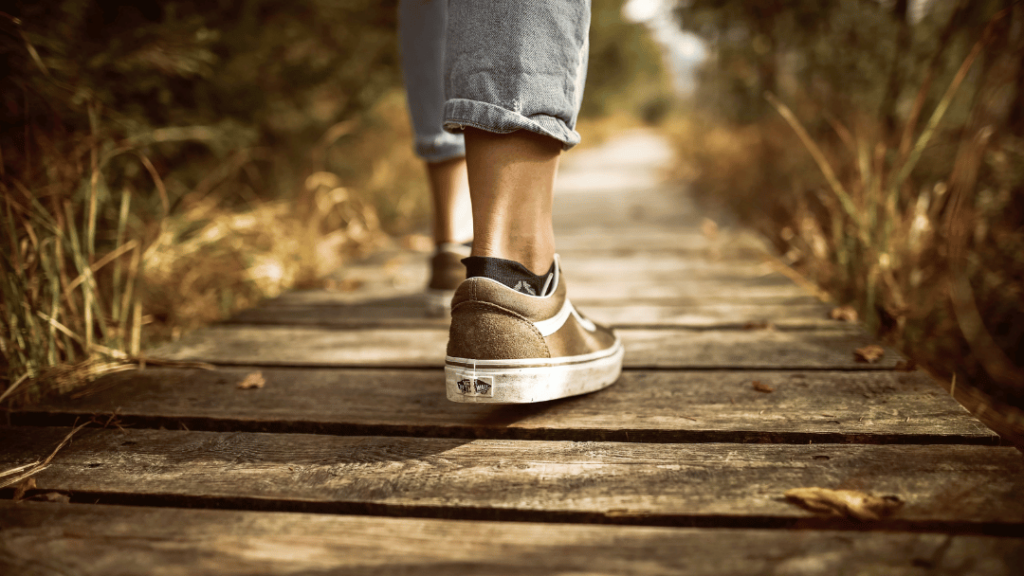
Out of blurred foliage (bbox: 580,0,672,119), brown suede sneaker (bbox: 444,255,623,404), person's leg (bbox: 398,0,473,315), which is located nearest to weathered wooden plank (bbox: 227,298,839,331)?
person's leg (bbox: 398,0,473,315)

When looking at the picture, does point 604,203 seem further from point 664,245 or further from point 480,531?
point 480,531

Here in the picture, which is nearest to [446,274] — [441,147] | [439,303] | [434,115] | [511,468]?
[439,303]

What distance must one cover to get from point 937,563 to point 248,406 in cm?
107

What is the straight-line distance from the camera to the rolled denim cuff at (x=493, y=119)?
931 millimetres

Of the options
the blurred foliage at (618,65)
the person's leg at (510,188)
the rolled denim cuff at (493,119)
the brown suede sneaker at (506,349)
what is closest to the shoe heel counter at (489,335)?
the brown suede sneaker at (506,349)

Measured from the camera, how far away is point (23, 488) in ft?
2.69

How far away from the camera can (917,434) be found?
0.91 m

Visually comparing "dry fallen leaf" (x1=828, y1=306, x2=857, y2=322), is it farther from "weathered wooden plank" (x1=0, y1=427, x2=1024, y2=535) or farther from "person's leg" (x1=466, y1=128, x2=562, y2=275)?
"person's leg" (x1=466, y1=128, x2=562, y2=275)

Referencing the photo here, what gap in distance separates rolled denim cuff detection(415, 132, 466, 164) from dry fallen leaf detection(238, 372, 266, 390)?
75 centimetres

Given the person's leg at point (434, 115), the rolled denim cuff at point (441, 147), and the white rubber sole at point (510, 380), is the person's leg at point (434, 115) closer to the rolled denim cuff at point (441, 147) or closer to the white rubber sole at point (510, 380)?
the rolled denim cuff at point (441, 147)

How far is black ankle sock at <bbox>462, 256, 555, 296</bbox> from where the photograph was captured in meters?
1.00

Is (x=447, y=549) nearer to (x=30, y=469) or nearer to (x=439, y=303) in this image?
(x=30, y=469)

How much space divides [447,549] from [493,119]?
25.1 inches

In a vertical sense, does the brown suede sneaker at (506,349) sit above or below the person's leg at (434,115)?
below
